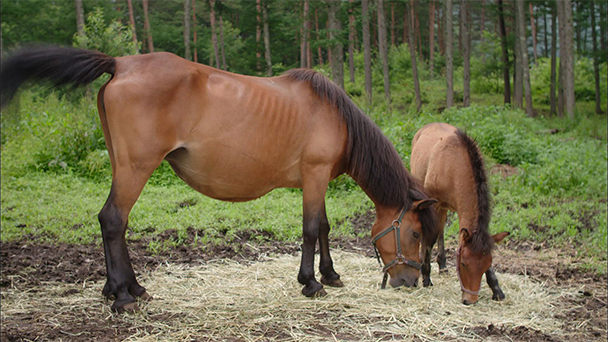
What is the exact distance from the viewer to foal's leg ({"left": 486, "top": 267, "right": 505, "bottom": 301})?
4.42 meters

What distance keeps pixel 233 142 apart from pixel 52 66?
1.40 m

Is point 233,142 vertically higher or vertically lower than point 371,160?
higher

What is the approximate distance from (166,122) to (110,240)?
0.94 metres

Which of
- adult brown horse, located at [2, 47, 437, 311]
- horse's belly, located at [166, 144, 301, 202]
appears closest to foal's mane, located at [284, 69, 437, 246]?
adult brown horse, located at [2, 47, 437, 311]

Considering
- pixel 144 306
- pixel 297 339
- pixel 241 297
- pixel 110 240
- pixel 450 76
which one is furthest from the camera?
pixel 450 76

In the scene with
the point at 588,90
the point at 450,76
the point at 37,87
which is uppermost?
the point at 37,87

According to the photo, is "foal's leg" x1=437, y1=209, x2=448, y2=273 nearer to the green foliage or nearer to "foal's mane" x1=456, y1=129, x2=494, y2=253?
"foal's mane" x1=456, y1=129, x2=494, y2=253

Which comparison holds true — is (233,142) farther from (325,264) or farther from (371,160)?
(325,264)

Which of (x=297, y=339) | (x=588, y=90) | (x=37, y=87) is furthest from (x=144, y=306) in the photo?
(x=588, y=90)

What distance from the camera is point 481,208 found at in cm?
409

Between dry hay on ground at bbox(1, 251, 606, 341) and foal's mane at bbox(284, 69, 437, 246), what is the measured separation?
0.80 m

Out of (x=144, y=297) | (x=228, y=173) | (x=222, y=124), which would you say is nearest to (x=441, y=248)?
(x=228, y=173)

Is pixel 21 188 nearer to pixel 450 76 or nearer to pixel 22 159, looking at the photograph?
pixel 22 159

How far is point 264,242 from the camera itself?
19.8 feet
